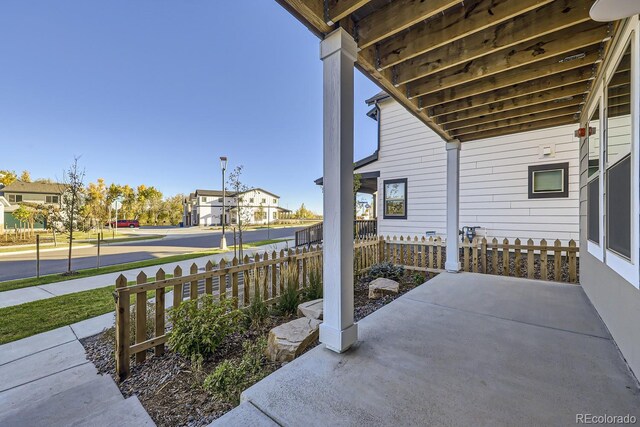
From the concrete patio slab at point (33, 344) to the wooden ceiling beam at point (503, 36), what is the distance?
4988 mm

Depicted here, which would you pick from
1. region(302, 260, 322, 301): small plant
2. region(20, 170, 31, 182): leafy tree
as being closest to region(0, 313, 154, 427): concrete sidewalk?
region(302, 260, 322, 301): small plant

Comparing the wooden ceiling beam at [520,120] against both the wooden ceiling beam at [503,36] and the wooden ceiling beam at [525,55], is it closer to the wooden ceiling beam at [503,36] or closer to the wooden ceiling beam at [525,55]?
the wooden ceiling beam at [525,55]

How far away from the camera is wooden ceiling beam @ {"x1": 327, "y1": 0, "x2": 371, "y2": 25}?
1915 mm

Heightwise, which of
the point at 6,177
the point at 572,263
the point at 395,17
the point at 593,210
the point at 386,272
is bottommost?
the point at 386,272

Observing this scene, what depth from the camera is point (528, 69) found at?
9.75 ft

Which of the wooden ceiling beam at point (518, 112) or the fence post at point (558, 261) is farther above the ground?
the wooden ceiling beam at point (518, 112)

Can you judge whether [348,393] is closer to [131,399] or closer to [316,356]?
[316,356]

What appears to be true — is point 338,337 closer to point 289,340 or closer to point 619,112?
point 289,340

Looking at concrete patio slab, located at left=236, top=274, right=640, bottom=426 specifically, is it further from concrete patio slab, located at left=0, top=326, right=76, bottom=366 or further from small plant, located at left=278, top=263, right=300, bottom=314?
concrete patio slab, located at left=0, top=326, right=76, bottom=366

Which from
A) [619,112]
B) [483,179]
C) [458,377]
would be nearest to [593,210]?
[619,112]

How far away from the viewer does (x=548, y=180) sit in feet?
18.8

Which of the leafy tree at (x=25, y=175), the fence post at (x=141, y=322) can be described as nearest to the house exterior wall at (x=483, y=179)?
the fence post at (x=141, y=322)

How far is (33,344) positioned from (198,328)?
7.56 feet

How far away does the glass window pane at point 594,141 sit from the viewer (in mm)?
2895
